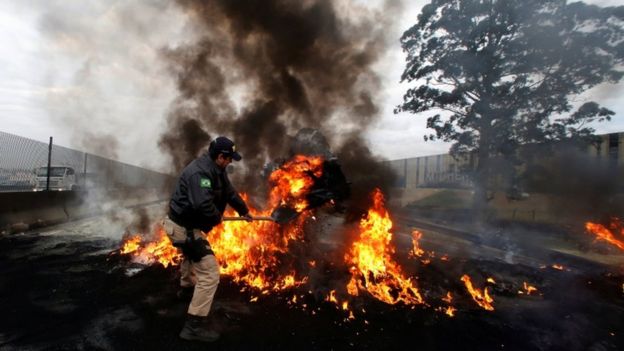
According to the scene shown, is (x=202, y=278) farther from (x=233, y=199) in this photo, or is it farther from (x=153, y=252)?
(x=153, y=252)

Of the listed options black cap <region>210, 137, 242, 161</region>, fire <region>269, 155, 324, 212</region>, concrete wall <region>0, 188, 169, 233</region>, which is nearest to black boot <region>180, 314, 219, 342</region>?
black cap <region>210, 137, 242, 161</region>

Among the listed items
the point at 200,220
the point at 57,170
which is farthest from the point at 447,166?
the point at 200,220

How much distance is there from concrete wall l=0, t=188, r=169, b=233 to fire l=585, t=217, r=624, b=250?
14526 millimetres

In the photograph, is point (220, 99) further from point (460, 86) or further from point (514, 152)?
point (514, 152)

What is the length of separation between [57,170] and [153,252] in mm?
11409

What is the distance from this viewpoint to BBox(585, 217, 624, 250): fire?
9.09m

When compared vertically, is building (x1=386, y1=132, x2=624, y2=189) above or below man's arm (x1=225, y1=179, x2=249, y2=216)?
above

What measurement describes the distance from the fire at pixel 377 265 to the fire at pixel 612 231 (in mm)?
6040

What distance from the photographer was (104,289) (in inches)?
217

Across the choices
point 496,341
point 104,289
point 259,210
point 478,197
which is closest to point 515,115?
point 478,197

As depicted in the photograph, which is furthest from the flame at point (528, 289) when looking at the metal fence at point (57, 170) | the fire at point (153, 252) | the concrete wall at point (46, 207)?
the concrete wall at point (46, 207)

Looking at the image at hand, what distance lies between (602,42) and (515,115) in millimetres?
3499

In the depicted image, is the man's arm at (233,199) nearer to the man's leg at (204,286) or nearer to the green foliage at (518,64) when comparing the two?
the man's leg at (204,286)

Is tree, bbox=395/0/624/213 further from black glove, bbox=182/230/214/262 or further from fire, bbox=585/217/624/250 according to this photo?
black glove, bbox=182/230/214/262
